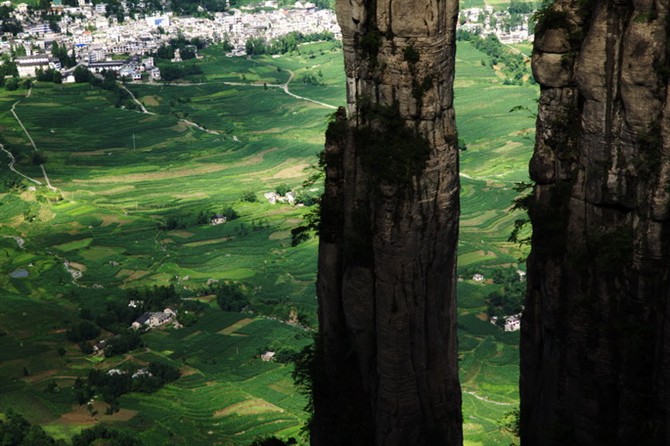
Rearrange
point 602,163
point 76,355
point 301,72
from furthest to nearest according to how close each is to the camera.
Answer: point 301,72 < point 76,355 < point 602,163

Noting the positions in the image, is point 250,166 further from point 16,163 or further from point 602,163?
point 602,163

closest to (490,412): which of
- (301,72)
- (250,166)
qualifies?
(250,166)

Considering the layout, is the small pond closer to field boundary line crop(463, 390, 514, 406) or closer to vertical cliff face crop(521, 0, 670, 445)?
field boundary line crop(463, 390, 514, 406)

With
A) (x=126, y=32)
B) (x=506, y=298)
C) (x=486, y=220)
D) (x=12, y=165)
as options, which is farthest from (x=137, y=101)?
(x=506, y=298)

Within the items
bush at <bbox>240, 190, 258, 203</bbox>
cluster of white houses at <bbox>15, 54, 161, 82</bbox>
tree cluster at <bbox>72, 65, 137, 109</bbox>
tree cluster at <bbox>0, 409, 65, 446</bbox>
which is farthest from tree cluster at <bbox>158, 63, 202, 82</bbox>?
tree cluster at <bbox>0, 409, 65, 446</bbox>

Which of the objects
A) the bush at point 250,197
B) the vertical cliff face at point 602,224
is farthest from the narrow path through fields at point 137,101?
the vertical cliff face at point 602,224

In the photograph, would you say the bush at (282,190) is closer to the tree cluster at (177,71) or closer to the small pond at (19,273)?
the small pond at (19,273)

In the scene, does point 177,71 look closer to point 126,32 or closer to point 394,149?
point 126,32
